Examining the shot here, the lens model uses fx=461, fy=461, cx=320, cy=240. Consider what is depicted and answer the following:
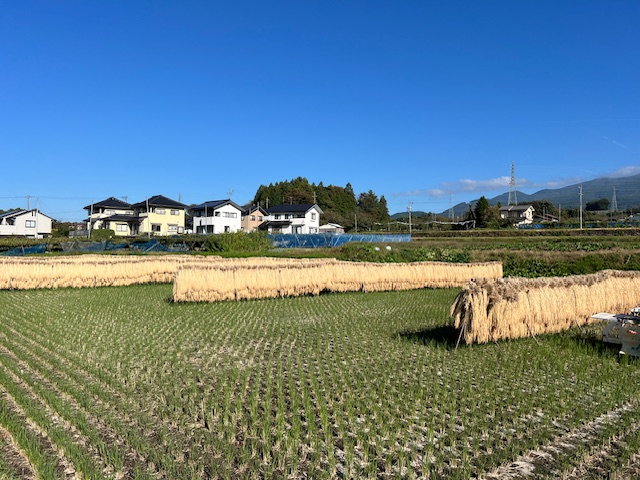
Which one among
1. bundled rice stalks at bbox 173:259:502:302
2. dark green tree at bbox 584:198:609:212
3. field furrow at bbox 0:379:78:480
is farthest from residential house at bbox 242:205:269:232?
dark green tree at bbox 584:198:609:212

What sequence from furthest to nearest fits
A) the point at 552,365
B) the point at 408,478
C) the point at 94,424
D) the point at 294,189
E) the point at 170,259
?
the point at 294,189, the point at 170,259, the point at 552,365, the point at 94,424, the point at 408,478

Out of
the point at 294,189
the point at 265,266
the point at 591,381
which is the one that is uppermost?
the point at 294,189

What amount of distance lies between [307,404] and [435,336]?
18.6 ft

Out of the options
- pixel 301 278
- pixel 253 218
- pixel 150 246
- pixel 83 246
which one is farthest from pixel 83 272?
pixel 253 218

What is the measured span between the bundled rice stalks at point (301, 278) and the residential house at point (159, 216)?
1967 inches

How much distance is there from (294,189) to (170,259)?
86318 millimetres

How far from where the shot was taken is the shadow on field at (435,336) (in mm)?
10658

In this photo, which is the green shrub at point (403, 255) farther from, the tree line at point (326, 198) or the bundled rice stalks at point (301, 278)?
the tree line at point (326, 198)

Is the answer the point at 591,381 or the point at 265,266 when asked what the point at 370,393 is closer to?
the point at 591,381

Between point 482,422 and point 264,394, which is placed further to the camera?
point 264,394

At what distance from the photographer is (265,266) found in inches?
735

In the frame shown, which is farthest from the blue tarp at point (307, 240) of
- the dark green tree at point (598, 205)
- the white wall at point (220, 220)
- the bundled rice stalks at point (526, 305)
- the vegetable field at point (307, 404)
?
the dark green tree at point (598, 205)

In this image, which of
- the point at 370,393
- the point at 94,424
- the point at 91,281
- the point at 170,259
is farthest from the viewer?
the point at 170,259

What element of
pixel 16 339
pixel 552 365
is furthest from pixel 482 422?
pixel 16 339
